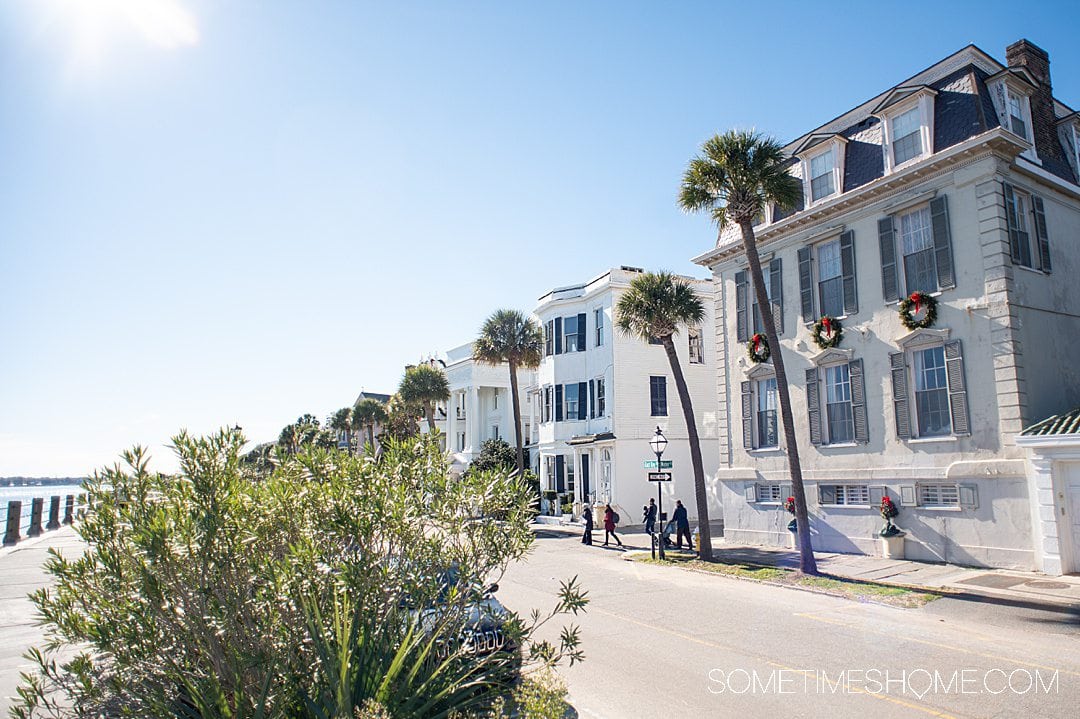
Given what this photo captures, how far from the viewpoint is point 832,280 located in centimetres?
2147

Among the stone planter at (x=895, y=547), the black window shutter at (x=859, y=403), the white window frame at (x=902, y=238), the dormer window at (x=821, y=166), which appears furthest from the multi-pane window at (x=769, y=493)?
the dormer window at (x=821, y=166)

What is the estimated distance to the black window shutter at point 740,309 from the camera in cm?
2445

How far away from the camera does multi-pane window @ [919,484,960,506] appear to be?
1794 centimetres

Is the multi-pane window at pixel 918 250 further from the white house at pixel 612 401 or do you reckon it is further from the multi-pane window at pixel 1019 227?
the white house at pixel 612 401

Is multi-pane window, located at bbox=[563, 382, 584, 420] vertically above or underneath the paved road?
above

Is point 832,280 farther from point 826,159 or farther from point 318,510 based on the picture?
point 318,510

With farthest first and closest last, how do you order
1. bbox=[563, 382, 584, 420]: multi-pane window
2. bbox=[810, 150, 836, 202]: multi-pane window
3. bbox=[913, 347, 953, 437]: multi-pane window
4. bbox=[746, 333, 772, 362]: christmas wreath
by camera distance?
1. bbox=[563, 382, 584, 420]: multi-pane window
2. bbox=[746, 333, 772, 362]: christmas wreath
3. bbox=[810, 150, 836, 202]: multi-pane window
4. bbox=[913, 347, 953, 437]: multi-pane window

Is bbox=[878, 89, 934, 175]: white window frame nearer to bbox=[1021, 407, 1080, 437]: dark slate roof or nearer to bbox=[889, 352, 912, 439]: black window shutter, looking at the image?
bbox=[889, 352, 912, 439]: black window shutter

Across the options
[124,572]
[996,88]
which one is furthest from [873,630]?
[996,88]

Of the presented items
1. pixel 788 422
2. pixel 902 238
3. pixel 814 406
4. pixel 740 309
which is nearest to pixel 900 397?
pixel 814 406

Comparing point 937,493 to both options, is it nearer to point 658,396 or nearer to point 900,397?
point 900,397

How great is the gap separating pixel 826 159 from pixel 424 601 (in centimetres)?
2111

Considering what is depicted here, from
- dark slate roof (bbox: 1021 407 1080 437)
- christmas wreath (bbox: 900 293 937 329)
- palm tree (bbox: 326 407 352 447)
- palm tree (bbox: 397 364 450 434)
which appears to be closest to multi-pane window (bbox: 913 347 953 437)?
christmas wreath (bbox: 900 293 937 329)

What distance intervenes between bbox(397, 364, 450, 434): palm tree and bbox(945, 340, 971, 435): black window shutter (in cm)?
3701
